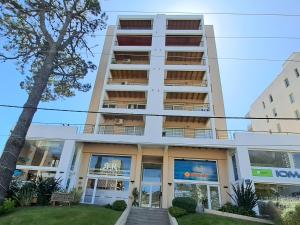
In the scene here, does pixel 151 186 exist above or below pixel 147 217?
above

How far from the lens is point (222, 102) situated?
24.6 m

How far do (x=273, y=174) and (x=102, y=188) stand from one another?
13.1 metres

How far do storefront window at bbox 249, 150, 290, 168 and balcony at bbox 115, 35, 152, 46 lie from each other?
17390 millimetres

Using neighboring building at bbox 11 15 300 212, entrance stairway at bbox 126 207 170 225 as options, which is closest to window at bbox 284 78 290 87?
neighboring building at bbox 11 15 300 212

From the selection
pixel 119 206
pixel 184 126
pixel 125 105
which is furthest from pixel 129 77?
pixel 119 206

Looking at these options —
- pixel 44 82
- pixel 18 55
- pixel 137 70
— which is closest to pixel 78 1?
pixel 18 55

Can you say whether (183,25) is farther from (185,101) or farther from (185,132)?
(185,132)

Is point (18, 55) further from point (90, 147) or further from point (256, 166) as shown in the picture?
point (256, 166)

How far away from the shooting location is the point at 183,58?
28.9 metres

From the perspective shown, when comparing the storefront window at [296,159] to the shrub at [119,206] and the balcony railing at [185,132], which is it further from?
the shrub at [119,206]

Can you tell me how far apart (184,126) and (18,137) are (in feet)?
53.0

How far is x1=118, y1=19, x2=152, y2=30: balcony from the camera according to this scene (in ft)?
102

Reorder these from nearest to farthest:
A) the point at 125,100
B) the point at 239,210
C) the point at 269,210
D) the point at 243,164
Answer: the point at 269,210 < the point at 239,210 < the point at 243,164 < the point at 125,100

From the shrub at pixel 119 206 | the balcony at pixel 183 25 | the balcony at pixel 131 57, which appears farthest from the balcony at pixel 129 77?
the shrub at pixel 119 206
